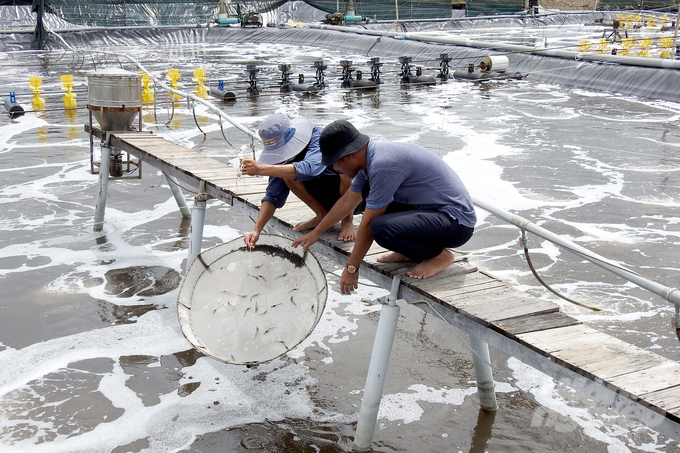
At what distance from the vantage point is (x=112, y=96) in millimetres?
7449

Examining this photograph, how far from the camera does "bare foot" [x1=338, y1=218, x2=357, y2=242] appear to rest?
4.40 m

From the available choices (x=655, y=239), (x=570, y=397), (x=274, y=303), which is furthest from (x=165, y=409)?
(x=655, y=239)

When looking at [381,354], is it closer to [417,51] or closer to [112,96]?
[112,96]

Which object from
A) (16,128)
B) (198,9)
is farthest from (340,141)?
(198,9)

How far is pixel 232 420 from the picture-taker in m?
4.38

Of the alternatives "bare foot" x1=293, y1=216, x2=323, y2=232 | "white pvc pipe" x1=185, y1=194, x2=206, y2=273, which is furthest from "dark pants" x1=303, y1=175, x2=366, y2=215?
"white pvc pipe" x1=185, y1=194, x2=206, y2=273

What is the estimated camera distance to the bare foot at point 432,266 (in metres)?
3.81

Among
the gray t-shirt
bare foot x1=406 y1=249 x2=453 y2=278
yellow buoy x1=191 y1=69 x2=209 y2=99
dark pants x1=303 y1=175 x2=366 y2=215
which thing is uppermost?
yellow buoy x1=191 y1=69 x2=209 y2=99

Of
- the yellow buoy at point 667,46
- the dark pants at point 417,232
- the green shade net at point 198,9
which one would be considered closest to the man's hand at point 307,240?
the dark pants at point 417,232

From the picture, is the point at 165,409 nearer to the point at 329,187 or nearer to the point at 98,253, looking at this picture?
the point at 329,187

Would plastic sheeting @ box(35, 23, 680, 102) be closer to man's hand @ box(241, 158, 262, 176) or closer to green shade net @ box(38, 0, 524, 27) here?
green shade net @ box(38, 0, 524, 27)

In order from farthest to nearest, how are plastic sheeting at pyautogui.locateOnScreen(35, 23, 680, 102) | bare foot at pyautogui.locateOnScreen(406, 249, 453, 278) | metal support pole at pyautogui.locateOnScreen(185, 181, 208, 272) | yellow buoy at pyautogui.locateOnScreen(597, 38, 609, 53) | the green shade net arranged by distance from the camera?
the green shade net, yellow buoy at pyautogui.locateOnScreen(597, 38, 609, 53), plastic sheeting at pyautogui.locateOnScreen(35, 23, 680, 102), metal support pole at pyautogui.locateOnScreen(185, 181, 208, 272), bare foot at pyautogui.locateOnScreen(406, 249, 453, 278)

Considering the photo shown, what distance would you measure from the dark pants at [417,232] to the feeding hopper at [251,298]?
0.58 metres

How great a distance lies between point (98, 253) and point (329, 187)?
147 inches
